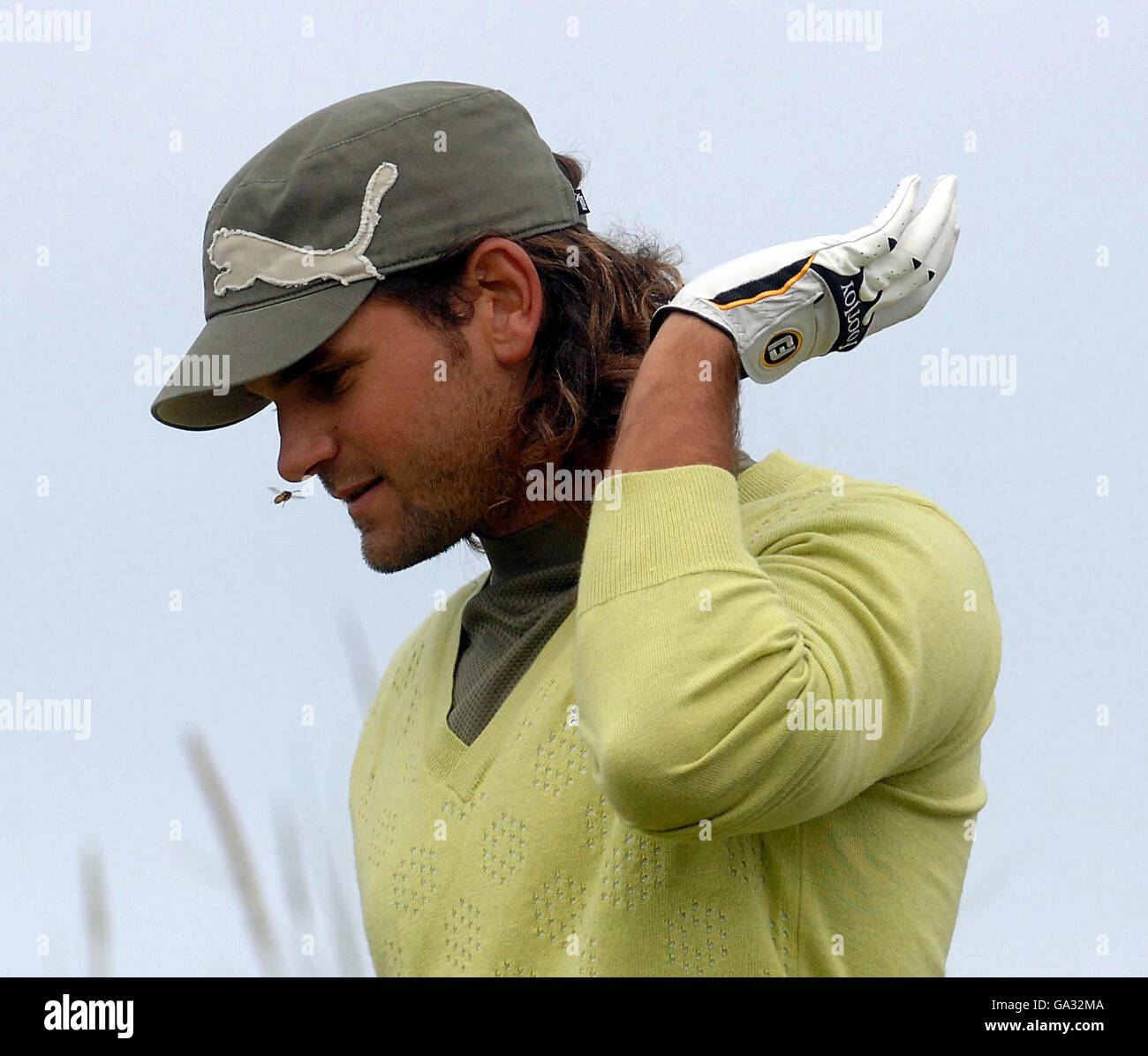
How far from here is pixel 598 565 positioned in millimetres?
1563

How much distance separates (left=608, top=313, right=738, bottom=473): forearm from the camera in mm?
1620

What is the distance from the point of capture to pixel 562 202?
6.91ft

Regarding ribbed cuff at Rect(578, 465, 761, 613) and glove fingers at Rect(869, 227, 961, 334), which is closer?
ribbed cuff at Rect(578, 465, 761, 613)

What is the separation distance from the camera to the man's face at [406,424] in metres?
1.92

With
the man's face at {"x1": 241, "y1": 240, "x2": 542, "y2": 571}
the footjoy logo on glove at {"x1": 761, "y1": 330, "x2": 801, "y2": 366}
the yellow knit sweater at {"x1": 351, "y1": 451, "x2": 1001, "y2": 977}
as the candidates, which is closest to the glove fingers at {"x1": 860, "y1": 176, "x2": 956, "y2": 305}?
the footjoy logo on glove at {"x1": 761, "y1": 330, "x2": 801, "y2": 366}

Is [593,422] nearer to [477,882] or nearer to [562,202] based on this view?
[562,202]

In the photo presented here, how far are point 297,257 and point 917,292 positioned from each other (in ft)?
2.49

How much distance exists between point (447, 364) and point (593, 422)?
242mm

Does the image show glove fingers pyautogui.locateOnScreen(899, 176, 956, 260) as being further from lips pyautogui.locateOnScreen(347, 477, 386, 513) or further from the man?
lips pyautogui.locateOnScreen(347, 477, 386, 513)

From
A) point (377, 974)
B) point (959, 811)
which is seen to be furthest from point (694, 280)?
point (377, 974)

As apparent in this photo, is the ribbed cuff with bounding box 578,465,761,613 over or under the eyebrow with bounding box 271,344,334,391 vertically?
under

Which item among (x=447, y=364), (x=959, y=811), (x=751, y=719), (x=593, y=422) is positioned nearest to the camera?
(x=751, y=719)

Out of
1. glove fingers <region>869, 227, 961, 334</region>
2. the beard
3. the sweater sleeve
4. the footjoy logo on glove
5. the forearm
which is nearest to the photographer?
the sweater sleeve

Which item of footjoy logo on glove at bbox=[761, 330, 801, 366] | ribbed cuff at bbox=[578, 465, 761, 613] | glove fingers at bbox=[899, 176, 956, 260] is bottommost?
ribbed cuff at bbox=[578, 465, 761, 613]
